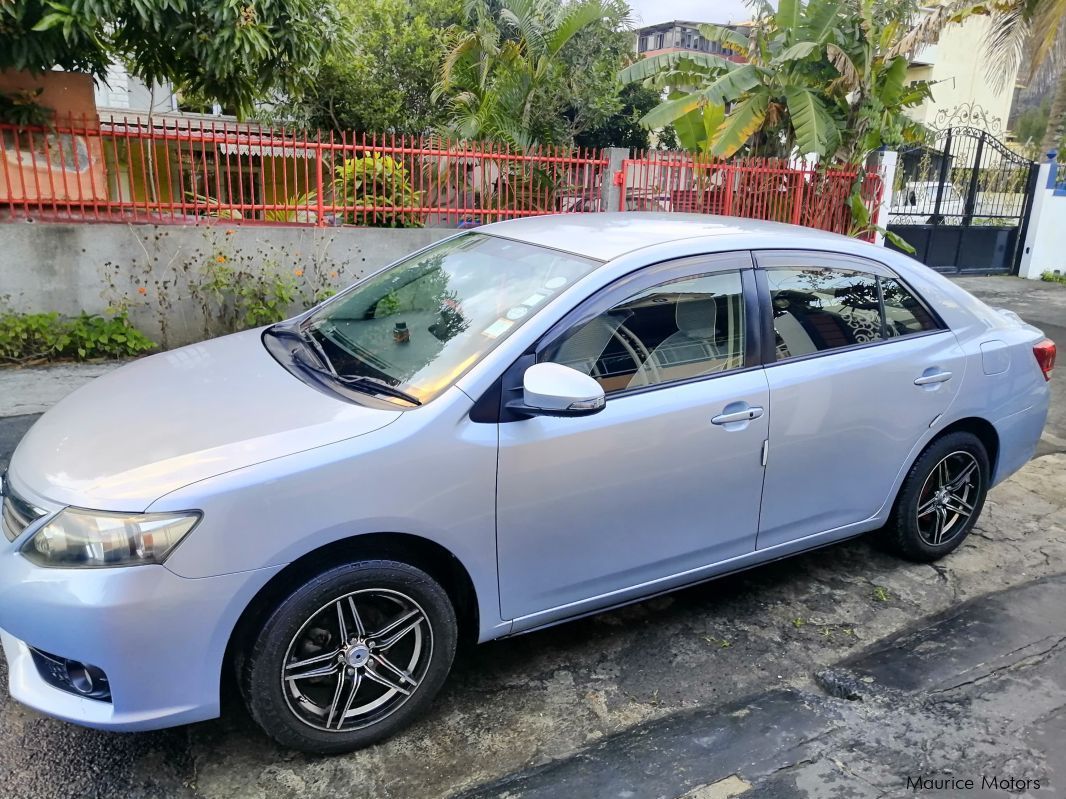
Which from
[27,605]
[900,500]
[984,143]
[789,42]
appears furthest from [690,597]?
[984,143]

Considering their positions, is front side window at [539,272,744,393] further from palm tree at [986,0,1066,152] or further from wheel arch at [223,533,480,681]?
palm tree at [986,0,1066,152]

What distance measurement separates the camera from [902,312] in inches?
149

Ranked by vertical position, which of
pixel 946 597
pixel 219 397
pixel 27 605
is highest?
pixel 219 397

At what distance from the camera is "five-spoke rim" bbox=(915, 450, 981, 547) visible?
3988mm

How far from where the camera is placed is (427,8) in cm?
1809

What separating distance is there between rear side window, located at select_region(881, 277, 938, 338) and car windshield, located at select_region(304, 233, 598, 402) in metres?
1.57

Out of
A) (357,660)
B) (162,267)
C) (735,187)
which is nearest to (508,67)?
(735,187)

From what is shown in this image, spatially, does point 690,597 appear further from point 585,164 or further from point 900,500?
point 585,164

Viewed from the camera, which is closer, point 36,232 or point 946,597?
point 946,597

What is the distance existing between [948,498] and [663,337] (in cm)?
195

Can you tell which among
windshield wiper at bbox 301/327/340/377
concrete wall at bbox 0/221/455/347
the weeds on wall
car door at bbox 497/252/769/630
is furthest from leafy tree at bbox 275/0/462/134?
car door at bbox 497/252/769/630

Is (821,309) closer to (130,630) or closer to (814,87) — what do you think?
(130,630)

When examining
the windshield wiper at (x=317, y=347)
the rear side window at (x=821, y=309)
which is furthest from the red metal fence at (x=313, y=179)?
the rear side window at (x=821, y=309)

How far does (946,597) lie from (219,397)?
10.9 ft
